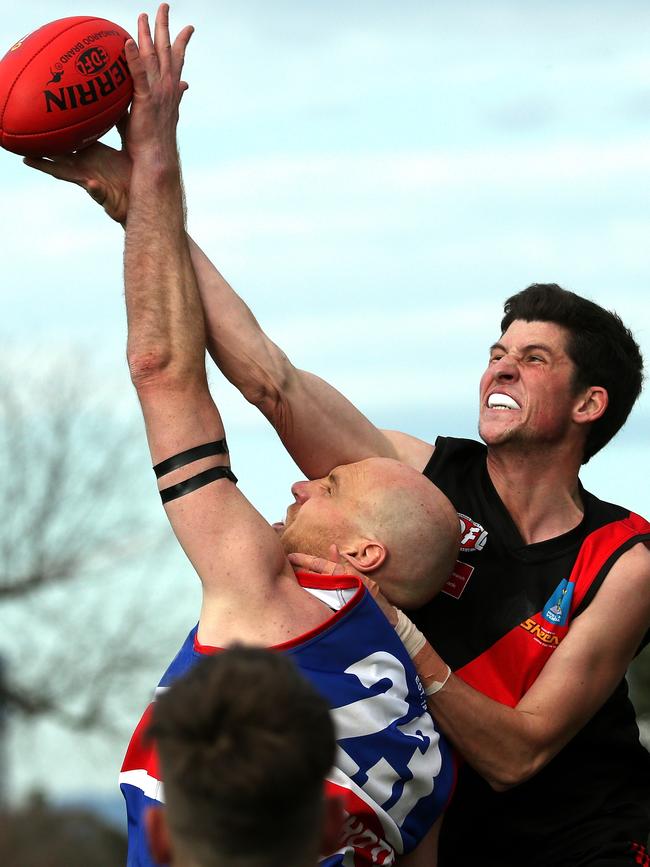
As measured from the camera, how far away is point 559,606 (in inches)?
179

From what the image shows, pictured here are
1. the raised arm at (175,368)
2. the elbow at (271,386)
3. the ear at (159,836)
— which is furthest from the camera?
the elbow at (271,386)

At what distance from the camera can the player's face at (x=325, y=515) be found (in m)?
4.05

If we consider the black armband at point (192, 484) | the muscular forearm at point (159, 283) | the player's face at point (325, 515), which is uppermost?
the muscular forearm at point (159, 283)

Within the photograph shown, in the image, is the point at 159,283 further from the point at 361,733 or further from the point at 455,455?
the point at 455,455

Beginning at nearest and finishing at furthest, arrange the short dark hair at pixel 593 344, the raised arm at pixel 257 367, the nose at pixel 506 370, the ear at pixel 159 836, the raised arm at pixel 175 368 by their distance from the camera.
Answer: the ear at pixel 159 836
the raised arm at pixel 175 368
the raised arm at pixel 257 367
the nose at pixel 506 370
the short dark hair at pixel 593 344

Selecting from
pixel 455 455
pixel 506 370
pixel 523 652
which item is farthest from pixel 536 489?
pixel 523 652

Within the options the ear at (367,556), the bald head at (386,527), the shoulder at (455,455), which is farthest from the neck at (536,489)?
the ear at (367,556)

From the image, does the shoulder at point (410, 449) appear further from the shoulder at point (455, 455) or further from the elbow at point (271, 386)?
the elbow at point (271, 386)

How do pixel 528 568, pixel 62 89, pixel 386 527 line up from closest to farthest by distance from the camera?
pixel 386 527 < pixel 62 89 < pixel 528 568

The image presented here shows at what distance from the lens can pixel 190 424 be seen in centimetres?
370

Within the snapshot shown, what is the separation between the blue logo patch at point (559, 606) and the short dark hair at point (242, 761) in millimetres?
2620

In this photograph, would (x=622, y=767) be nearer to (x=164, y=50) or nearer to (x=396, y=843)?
(x=396, y=843)

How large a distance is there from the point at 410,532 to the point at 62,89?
173 cm

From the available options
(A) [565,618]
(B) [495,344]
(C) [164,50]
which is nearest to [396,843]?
(A) [565,618]
